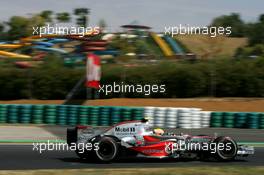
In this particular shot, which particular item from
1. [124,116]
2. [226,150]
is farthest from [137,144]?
[124,116]

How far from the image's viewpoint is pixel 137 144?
11688 mm

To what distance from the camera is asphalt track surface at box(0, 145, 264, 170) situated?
11203mm

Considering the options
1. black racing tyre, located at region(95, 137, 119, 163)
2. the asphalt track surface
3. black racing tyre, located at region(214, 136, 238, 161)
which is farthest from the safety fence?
black racing tyre, located at region(95, 137, 119, 163)

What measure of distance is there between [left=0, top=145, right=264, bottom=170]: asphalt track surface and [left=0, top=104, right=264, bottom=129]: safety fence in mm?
7349

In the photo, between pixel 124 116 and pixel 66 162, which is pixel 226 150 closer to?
pixel 66 162

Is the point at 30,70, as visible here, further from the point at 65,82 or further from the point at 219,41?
the point at 219,41

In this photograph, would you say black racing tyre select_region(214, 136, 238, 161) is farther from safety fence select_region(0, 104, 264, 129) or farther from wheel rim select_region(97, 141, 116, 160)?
safety fence select_region(0, 104, 264, 129)

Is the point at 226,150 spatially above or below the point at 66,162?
above

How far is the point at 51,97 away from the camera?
100.0ft

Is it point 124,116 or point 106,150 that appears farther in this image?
point 124,116

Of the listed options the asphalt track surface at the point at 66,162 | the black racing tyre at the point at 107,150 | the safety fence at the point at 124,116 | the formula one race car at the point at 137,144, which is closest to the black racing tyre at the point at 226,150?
the formula one race car at the point at 137,144

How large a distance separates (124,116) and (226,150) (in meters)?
9.09

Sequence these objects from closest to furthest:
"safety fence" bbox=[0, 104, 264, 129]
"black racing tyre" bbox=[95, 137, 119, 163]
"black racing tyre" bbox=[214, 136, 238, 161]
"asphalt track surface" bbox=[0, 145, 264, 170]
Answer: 1. "asphalt track surface" bbox=[0, 145, 264, 170]
2. "black racing tyre" bbox=[95, 137, 119, 163]
3. "black racing tyre" bbox=[214, 136, 238, 161]
4. "safety fence" bbox=[0, 104, 264, 129]

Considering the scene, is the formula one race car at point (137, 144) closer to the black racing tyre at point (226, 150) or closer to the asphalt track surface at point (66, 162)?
the black racing tyre at point (226, 150)
